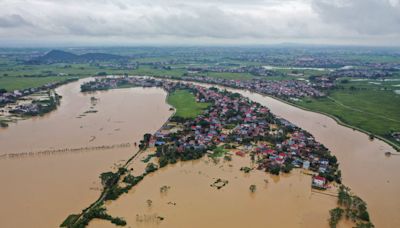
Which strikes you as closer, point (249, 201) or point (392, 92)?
point (249, 201)

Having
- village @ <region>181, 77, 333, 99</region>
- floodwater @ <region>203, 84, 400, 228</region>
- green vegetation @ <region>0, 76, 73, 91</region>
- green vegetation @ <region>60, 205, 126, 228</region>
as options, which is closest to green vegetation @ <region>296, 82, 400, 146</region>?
floodwater @ <region>203, 84, 400, 228</region>

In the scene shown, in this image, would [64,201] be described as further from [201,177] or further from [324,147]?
[324,147]

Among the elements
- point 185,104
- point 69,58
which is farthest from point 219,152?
point 69,58

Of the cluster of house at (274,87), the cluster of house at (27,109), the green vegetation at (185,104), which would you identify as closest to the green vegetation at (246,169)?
the green vegetation at (185,104)

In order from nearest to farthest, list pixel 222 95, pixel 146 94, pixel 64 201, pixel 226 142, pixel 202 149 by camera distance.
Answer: pixel 64 201, pixel 202 149, pixel 226 142, pixel 222 95, pixel 146 94

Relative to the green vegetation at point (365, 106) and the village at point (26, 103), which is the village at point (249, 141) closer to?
the green vegetation at point (365, 106)

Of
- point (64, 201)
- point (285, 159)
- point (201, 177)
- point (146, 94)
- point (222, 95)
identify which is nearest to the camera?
point (64, 201)

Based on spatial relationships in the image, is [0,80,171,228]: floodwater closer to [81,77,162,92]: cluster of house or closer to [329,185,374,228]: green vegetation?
[81,77,162,92]: cluster of house

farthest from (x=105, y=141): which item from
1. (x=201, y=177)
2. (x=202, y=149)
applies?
(x=201, y=177)
